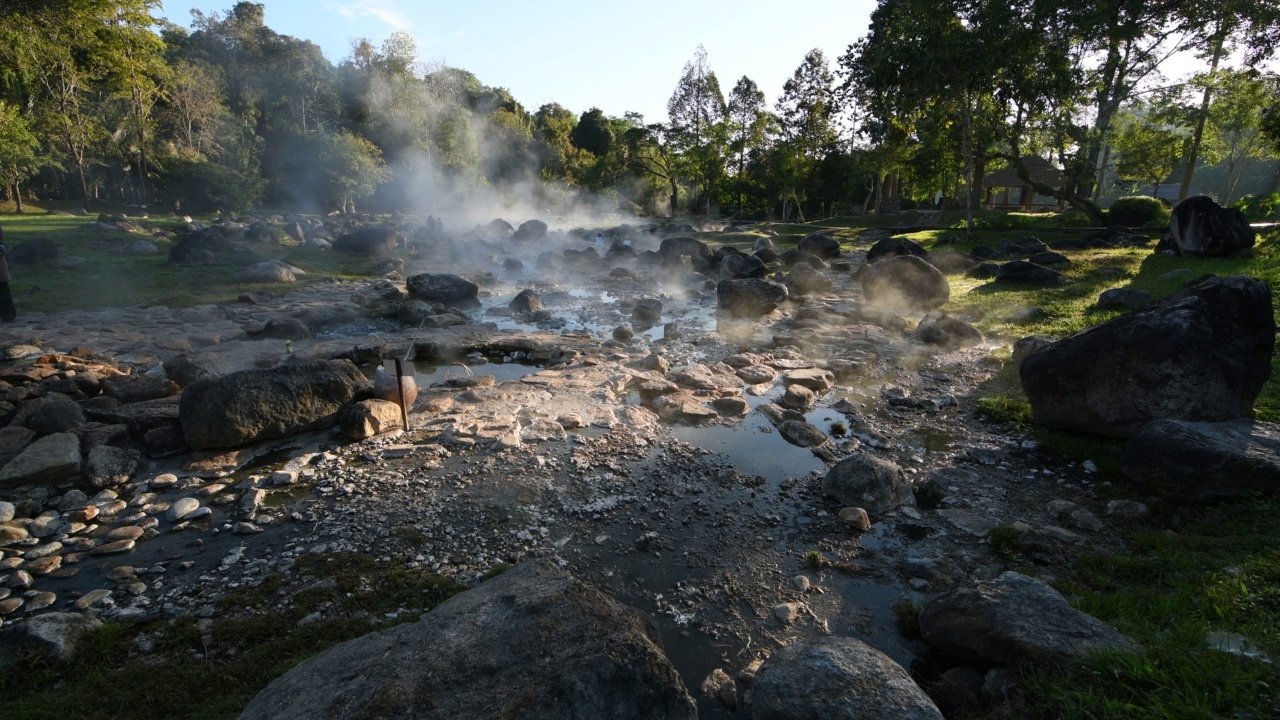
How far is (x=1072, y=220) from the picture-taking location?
2812 centimetres

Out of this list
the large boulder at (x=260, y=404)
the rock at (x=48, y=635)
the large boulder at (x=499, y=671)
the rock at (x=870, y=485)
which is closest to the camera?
the large boulder at (x=499, y=671)

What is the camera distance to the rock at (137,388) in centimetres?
774

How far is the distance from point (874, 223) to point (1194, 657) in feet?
119

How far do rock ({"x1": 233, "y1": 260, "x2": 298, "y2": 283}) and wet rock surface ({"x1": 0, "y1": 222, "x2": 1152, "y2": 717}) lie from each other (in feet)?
19.6

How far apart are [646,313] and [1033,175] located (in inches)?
1662

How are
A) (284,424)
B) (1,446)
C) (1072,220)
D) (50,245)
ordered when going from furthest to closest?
1. (1072,220)
2. (50,245)
3. (284,424)
4. (1,446)

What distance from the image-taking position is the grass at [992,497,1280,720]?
102 inches

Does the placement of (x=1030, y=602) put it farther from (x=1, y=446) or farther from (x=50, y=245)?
(x=50, y=245)

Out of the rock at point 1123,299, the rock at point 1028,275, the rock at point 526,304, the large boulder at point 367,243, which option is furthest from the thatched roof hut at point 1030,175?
the large boulder at point 367,243

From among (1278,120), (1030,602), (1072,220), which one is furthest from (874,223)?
(1030,602)

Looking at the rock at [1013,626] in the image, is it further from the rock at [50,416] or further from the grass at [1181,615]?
the rock at [50,416]

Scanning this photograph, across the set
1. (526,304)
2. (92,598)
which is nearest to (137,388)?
(92,598)

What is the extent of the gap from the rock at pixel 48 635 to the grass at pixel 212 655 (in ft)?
0.21

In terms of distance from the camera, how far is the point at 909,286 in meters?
14.9
